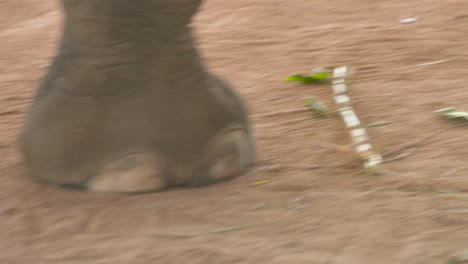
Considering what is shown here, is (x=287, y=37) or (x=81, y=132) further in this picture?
(x=287, y=37)

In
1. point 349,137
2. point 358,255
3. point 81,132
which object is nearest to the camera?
point 358,255

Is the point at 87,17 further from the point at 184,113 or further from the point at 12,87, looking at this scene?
the point at 12,87

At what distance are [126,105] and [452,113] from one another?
1.57 metres

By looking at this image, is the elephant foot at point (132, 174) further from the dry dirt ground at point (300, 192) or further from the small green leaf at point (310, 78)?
the small green leaf at point (310, 78)

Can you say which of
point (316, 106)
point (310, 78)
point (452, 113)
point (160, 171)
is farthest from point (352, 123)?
point (160, 171)

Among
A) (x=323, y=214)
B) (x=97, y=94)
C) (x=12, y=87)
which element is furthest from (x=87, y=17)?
(x=12, y=87)

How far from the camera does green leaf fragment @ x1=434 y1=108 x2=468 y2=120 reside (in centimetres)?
308

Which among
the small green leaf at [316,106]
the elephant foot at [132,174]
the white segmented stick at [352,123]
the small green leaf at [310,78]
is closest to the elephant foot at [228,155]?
the elephant foot at [132,174]

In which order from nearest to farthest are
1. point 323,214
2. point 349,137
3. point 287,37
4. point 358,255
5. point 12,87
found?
point 358,255 < point 323,214 < point 349,137 < point 12,87 < point 287,37

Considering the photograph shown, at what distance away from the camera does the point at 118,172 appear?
7.64 feet

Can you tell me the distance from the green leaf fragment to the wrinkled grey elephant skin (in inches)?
50.0

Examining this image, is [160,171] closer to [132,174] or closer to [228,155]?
[132,174]

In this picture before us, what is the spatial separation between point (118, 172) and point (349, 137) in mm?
1149

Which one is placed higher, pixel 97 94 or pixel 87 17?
pixel 87 17
